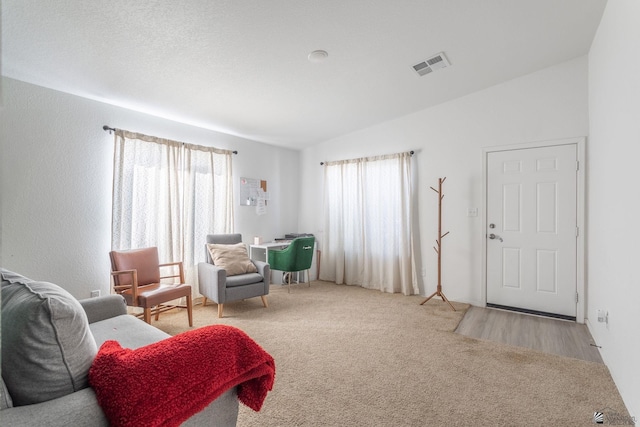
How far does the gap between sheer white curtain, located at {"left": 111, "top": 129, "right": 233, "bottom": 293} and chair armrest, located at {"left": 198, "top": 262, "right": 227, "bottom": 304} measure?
486mm

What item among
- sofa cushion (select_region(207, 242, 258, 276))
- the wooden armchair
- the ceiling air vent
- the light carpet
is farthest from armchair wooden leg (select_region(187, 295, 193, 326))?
the ceiling air vent

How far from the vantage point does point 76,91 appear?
3.13 metres

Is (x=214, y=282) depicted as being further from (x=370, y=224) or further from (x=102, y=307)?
(x=370, y=224)

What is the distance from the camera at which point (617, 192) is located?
7.43 ft

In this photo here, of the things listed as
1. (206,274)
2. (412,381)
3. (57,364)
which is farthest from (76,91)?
(412,381)

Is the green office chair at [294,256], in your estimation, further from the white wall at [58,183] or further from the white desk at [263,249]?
the white wall at [58,183]

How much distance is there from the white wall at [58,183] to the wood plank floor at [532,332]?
3837mm

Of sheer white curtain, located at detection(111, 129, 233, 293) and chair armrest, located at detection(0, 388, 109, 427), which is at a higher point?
sheer white curtain, located at detection(111, 129, 233, 293)

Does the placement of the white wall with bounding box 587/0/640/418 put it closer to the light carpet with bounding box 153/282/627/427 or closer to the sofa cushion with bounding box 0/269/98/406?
the light carpet with bounding box 153/282/627/427

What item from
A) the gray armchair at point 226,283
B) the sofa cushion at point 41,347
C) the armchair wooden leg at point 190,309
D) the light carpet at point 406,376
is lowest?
the light carpet at point 406,376

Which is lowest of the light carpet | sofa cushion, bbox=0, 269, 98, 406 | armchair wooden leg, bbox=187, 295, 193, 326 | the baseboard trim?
the light carpet

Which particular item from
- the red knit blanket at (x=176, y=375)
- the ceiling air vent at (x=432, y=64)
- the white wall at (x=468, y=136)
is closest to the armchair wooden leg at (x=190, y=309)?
the red knit blanket at (x=176, y=375)

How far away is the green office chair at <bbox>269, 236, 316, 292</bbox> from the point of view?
14.5 feet

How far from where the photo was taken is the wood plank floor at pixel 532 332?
276cm
